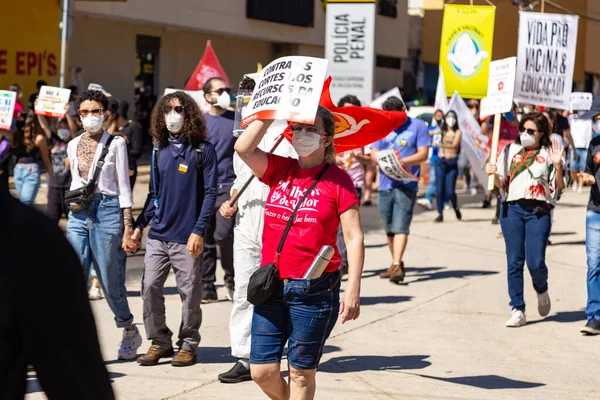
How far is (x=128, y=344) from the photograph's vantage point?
23.5ft

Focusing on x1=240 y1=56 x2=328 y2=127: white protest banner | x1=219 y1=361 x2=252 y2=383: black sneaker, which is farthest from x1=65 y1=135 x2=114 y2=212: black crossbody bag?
x1=240 y1=56 x2=328 y2=127: white protest banner

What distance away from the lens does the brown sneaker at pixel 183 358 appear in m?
7.03

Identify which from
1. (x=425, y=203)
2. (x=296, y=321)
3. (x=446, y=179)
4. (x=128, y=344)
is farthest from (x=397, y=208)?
(x=425, y=203)

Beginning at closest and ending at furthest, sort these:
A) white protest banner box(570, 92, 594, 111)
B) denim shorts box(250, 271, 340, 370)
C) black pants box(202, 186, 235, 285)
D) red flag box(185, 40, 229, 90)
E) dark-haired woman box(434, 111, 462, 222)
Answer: denim shorts box(250, 271, 340, 370) < black pants box(202, 186, 235, 285) < red flag box(185, 40, 229, 90) < dark-haired woman box(434, 111, 462, 222) < white protest banner box(570, 92, 594, 111)

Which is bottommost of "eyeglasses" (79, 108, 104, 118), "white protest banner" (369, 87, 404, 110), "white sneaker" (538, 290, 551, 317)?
"white sneaker" (538, 290, 551, 317)

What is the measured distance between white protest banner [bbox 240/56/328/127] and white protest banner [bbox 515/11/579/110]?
6.56 metres

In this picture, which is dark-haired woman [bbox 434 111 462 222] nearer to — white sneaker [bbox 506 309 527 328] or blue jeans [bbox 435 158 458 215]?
blue jeans [bbox 435 158 458 215]

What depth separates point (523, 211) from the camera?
8.73 metres

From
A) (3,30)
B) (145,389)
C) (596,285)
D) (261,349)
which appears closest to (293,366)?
(261,349)

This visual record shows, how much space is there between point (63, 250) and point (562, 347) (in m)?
6.64

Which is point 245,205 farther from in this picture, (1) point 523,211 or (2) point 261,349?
(1) point 523,211

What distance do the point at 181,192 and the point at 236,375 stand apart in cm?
125

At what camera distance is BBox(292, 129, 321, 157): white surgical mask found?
17.0 ft

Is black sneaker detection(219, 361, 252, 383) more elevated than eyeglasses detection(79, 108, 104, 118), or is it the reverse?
eyeglasses detection(79, 108, 104, 118)
